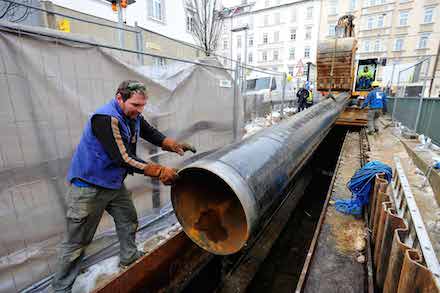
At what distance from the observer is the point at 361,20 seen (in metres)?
34.9

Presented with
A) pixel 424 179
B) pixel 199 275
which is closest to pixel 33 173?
pixel 199 275

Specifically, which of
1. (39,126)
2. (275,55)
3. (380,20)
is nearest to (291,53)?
(275,55)

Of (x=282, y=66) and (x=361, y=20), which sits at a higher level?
(x=361, y=20)

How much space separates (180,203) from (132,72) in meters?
1.91

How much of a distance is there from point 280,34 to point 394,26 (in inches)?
670

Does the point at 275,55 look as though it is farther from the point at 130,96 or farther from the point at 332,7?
the point at 130,96

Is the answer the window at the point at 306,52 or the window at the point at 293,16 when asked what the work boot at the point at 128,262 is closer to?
the window at the point at 306,52

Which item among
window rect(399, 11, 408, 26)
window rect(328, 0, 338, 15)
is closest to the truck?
window rect(399, 11, 408, 26)

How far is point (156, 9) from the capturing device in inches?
488

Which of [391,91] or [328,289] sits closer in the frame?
[328,289]

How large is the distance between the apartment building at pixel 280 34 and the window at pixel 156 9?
956 inches

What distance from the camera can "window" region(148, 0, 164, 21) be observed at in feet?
39.0

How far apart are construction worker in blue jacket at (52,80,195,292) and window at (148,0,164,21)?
471 inches

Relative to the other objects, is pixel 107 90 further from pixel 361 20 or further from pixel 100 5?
pixel 361 20
